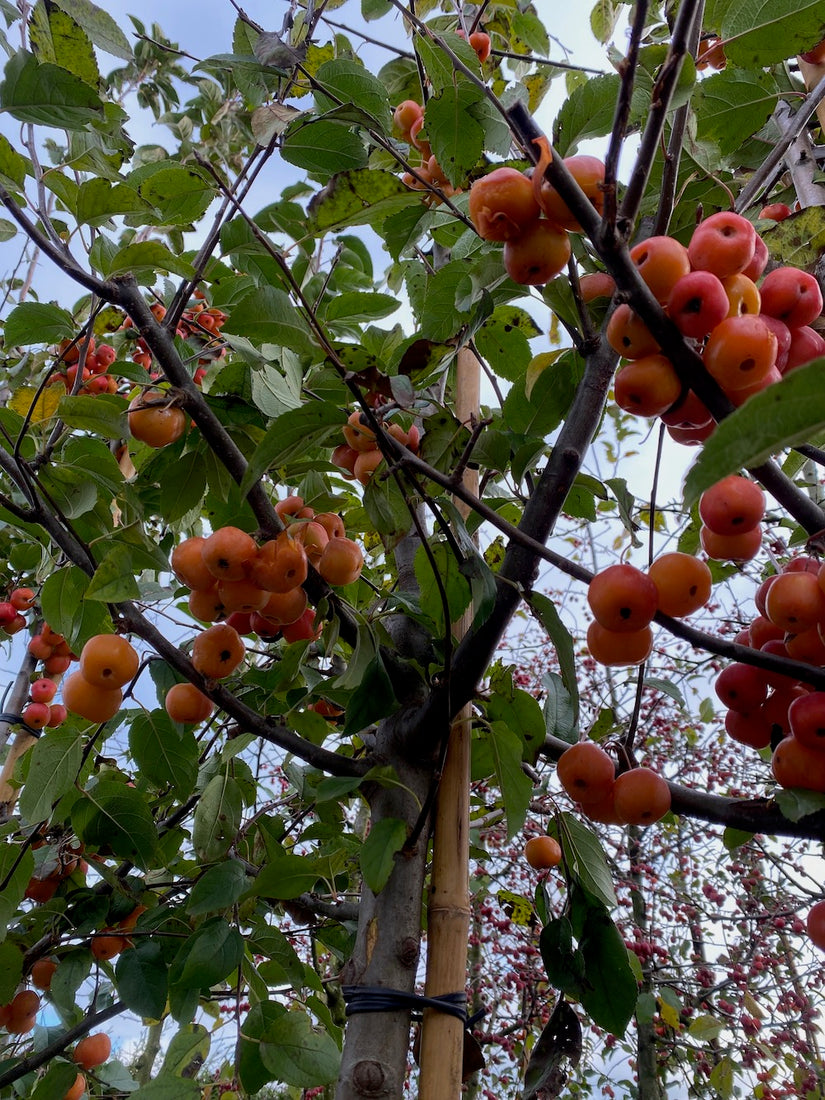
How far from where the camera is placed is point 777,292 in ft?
3.00

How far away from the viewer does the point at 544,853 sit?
61.9 inches

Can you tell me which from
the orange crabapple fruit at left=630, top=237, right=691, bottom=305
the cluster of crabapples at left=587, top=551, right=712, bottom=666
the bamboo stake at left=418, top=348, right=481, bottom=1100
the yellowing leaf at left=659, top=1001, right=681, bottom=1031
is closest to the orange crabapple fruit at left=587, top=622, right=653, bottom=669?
the cluster of crabapples at left=587, top=551, right=712, bottom=666

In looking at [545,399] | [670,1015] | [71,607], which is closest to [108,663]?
[71,607]

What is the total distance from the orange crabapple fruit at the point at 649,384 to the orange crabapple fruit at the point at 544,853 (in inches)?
41.2

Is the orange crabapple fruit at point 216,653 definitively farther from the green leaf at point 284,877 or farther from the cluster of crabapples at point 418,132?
the cluster of crabapples at point 418,132

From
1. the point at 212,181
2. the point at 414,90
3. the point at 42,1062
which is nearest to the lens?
the point at 212,181

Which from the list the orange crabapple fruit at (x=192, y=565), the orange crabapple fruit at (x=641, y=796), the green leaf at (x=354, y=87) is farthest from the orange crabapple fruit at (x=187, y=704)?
the green leaf at (x=354, y=87)

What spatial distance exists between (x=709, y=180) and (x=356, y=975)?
4.60 feet

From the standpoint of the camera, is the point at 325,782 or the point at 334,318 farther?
the point at 334,318

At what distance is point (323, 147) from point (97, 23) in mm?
481

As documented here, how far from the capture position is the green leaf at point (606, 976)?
1199mm

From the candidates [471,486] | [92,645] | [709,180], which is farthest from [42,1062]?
[709,180]

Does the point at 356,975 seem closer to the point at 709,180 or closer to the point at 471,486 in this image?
the point at 471,486

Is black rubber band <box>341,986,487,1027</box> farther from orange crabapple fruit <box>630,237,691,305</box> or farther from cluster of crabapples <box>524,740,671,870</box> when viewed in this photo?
orange crabapple fruit <box>630,237,691,305</box>
